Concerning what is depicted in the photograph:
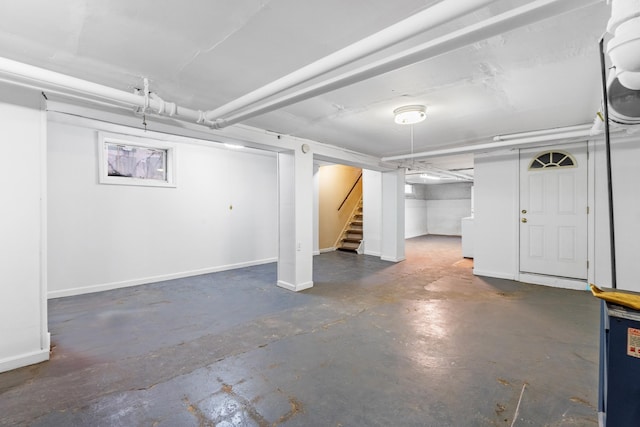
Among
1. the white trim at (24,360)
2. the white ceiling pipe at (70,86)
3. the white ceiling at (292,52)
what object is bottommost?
the white trim at (24,360)

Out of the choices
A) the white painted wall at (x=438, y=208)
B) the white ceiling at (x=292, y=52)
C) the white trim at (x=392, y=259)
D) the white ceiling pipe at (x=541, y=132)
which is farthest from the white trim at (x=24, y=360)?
the white painted wall at (x=438, y=208)

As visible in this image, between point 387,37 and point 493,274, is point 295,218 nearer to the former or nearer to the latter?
point 387,37

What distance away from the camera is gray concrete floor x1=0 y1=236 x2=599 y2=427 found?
171cm

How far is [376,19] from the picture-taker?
1.56 metres

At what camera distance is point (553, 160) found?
14.3 feet

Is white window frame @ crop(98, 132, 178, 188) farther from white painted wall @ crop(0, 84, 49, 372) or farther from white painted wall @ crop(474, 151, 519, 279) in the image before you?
white painted wall @ crop(474, 151, 519, 279)

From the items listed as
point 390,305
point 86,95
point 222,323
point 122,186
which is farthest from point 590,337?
point 122,186

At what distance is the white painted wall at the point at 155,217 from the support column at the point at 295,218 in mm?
1565

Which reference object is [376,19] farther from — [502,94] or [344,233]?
[344,233]

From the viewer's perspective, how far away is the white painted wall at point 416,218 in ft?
36.0

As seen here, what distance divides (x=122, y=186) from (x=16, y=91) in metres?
2.33

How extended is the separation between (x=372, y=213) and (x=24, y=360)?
6.29 m

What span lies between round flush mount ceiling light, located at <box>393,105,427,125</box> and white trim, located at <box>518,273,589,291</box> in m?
3.40

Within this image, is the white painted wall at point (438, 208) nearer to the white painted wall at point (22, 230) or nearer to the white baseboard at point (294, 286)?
the white baseboard at point (294, 286)
